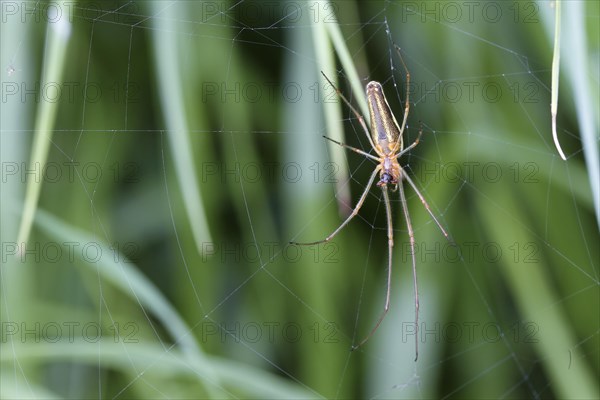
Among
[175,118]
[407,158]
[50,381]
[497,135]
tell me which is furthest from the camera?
[407,158]

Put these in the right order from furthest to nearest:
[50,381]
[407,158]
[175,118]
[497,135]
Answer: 1. [407,158]
2. [497,135]
3. [50,381]
4. [175,118]

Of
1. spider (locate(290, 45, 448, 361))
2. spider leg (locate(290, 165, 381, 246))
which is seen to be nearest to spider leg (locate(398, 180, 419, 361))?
spider (locate(290, 45, 448, 361))

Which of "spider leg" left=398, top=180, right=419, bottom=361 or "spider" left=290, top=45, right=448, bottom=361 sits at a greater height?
"spider" left=290, top=45, right=448, bottom=361

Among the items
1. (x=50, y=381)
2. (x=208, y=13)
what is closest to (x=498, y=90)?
(x=208, y=13)

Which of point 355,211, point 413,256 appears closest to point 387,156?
point 355,211

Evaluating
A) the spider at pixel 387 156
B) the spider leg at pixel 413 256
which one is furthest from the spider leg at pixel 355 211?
the spider leg at pixel 413 256

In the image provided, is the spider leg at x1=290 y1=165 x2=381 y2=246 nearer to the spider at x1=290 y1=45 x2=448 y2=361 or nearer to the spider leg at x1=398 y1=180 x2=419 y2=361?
the spider at x1=290 y1=45 x2=448 y2=361

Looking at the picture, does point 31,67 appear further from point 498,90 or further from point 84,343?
point 498,90
